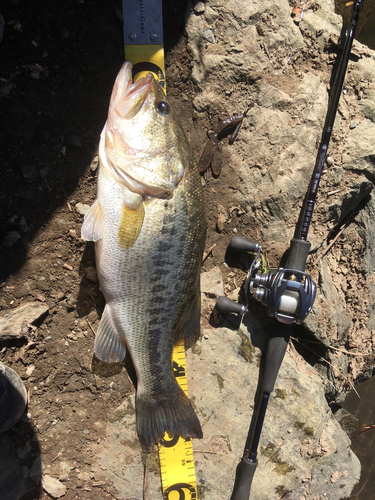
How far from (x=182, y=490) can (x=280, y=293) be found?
6.04 feet

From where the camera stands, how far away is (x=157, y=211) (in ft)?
7.58

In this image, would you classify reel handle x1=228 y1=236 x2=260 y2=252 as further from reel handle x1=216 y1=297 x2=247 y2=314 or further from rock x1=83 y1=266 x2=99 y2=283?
rock x1=83 y1=266 x2=99 y2=283

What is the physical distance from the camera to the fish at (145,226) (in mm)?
2297

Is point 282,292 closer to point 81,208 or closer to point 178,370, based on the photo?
point 178,370

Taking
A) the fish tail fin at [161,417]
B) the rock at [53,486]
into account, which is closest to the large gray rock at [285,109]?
the fish tail fin at [161,417]

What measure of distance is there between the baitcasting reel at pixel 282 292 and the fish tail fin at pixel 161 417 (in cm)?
86

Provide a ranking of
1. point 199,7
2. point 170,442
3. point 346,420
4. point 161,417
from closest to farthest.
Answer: point 161,417 → point 170,442 → point 199,7 → point 346,420

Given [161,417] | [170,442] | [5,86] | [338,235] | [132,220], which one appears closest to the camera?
[132,220]

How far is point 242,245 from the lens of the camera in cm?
288

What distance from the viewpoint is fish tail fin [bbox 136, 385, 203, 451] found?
2658 millimetres

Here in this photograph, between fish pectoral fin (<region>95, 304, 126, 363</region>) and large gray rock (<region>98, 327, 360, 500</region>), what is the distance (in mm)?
497

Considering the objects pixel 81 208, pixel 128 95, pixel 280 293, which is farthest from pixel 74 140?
pixel 280 293

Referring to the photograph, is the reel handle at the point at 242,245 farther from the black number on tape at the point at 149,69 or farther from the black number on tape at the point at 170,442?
the black number on tape at the point at 170,442

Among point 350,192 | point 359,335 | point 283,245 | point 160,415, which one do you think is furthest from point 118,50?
point 359,335
